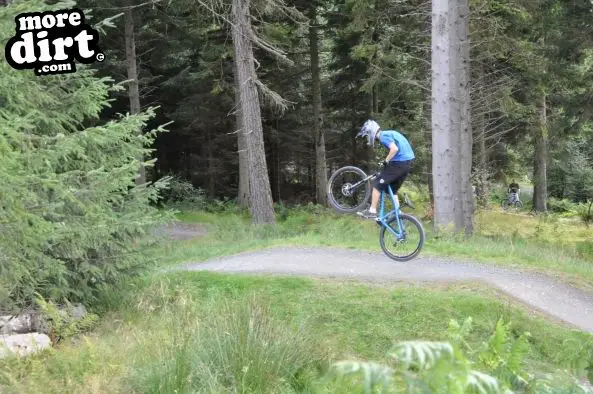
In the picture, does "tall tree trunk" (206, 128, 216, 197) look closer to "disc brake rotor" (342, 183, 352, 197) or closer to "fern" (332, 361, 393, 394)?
"disc brake rotor" (342, 183, 352, 197)

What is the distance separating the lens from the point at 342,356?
6246 mm

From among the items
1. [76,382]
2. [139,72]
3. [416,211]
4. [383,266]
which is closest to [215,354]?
[76,382]

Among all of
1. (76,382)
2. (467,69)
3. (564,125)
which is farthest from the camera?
(564,125)

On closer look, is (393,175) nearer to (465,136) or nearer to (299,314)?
(299,314)

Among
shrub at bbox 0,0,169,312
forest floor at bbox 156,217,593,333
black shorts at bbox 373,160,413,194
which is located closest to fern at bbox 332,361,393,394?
shrub at bbox 0,0,169,312

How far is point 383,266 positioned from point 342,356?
3.54 meters

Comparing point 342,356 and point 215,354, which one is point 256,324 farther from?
point 342,356

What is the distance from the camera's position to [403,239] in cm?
968

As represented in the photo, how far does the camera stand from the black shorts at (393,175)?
9273 mm

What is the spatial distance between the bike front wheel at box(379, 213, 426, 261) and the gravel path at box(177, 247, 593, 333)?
163mm

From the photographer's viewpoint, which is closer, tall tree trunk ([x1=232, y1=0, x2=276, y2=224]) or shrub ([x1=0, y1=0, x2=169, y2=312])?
shrub ([x1=0, y1=0, x2=169, y2=312])

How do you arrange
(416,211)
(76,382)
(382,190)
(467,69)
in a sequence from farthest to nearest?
(416,211)
(467,69)
(382,190)
(76,382)

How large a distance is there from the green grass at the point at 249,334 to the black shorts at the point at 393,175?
178cm

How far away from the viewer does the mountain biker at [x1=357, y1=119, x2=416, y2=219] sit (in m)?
9.11
